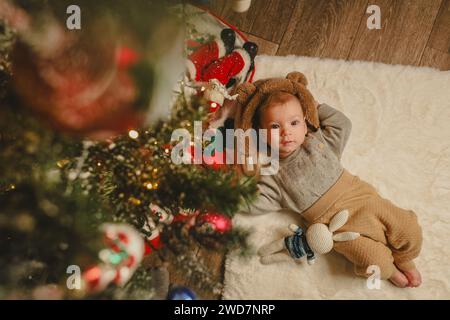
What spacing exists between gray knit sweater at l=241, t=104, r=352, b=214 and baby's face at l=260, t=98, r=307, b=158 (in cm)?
5

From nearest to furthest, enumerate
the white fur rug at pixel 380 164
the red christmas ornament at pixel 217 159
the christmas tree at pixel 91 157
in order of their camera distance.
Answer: the christmas tree at pixel 91 157
the red christmas ornament at pixel 217 159
the white fur rug at pixel 380 164

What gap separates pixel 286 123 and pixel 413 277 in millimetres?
562

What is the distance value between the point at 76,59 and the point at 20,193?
0.82ft

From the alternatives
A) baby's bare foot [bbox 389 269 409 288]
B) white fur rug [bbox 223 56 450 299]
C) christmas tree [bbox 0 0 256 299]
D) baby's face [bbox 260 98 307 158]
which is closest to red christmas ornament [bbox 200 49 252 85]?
white fur rug [bbox 223 56 450 299]

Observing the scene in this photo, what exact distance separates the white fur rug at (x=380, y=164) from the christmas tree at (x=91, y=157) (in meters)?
0.41

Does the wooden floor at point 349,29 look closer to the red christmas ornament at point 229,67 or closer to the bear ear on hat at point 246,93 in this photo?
the red christmas ornament at point 229,67

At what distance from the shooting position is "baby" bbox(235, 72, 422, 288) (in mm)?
1045

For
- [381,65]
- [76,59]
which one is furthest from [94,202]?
[381,65]

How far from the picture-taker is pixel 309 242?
3.46ft

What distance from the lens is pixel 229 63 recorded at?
1172mm

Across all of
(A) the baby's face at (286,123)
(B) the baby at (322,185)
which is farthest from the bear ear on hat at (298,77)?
(A) the baby's face at (286,123)

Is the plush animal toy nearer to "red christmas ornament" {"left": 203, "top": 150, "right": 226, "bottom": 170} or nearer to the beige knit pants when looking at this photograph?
the beige knit pants

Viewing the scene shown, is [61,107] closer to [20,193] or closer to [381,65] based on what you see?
[20,193]

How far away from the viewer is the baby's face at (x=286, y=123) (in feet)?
3.41
